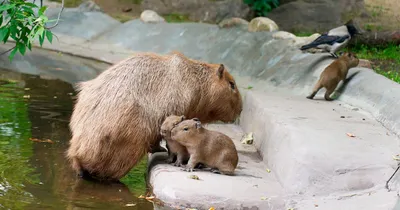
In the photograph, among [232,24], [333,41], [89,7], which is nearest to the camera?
[333,41]

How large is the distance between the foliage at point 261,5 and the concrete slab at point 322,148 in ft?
29.5

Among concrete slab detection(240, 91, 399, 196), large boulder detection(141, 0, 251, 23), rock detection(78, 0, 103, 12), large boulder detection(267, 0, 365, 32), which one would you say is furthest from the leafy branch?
large boulder detection(267, 0, 365, 32)

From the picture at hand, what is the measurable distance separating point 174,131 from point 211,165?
482 mm

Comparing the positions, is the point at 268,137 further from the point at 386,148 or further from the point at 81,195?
the point at 81,195

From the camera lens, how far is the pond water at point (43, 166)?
636cm

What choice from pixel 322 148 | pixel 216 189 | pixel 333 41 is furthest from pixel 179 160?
pixel 333 41

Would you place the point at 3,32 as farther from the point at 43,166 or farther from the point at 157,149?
the point at 157,149

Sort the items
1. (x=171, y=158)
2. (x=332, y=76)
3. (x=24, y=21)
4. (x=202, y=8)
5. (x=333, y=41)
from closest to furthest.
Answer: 1. (x=171, y=158)
2. (x=24, y=21)
3. (x=332, y=76)
4. (x=333, y=41)
5. (x=202, y=8)

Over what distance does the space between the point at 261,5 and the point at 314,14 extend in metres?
1.29

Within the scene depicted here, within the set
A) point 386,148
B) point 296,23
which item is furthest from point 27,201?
point 296,23

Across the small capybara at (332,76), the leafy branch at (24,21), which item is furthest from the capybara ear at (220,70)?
the small capybara at (332,76)

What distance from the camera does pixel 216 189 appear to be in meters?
6.05

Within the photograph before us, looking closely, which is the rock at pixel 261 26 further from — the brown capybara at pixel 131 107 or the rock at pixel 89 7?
the brown capybara at pixel 131 107

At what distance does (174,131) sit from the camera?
6.69 metres
